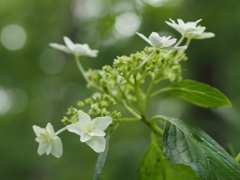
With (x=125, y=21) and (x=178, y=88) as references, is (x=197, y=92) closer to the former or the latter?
(x=178, y=88)

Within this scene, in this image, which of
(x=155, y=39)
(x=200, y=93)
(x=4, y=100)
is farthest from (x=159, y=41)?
(x=4, y=100)

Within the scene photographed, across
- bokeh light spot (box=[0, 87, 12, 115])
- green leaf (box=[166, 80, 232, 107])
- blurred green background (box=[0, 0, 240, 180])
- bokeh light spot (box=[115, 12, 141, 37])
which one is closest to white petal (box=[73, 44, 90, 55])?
green leaf (box=[166, 80, 232, 107])

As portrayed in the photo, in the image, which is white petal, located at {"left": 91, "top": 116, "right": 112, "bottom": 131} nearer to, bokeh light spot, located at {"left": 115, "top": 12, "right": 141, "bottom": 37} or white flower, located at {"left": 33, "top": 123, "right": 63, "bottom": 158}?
white flower, located at {"left": 33, "top": 123, "right": 63, "bottom": 158}

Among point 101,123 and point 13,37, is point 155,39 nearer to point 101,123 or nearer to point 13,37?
point 101,123

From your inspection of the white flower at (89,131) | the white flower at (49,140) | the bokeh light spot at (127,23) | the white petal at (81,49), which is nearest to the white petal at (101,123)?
the white flower at (89,131)

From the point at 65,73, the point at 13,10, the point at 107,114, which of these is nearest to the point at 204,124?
the point at 65,73

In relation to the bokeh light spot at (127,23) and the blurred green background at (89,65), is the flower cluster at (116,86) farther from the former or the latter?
the bokeh light spot at (127,23)
